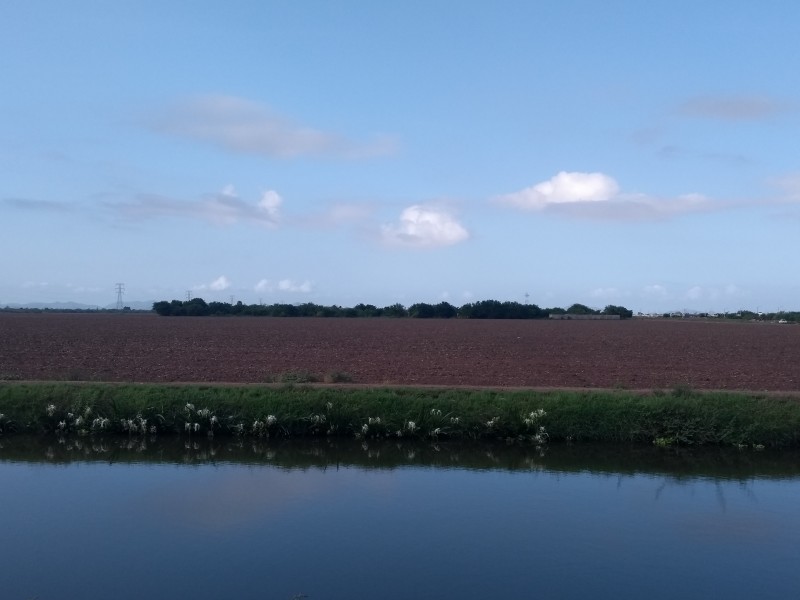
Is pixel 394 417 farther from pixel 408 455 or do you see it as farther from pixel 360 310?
pixel 360 310

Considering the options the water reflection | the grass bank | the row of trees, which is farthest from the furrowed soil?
the row of trees

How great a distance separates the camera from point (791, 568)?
29.7ft

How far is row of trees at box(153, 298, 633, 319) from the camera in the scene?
13012cm

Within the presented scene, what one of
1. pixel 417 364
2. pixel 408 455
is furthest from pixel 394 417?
pixel 417 364

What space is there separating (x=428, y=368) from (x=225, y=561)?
19348 mm

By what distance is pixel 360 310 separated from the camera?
138125 millimetres

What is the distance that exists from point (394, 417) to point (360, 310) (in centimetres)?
12202

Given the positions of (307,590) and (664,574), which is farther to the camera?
(664,574)

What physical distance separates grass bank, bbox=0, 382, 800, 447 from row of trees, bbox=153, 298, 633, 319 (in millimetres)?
110314

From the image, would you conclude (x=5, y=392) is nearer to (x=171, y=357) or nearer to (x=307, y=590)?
(x=307, y=590)

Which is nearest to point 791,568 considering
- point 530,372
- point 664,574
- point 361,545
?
point 664,574

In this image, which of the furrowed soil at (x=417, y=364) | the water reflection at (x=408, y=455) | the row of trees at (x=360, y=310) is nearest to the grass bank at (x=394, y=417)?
the water reflection at (x=408, y=455)

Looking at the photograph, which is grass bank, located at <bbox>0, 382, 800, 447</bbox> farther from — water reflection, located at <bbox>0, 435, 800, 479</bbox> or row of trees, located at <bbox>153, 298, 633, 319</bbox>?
row of trees, located at <bbox>153, 298, 633, 319</bbox>

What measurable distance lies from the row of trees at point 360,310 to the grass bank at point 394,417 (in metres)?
110
